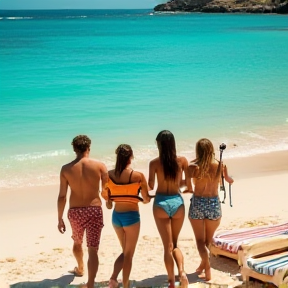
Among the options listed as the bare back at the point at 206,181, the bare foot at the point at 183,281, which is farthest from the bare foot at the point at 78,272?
the bare back at the point at 206,181

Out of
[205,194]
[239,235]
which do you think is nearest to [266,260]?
[205,194]

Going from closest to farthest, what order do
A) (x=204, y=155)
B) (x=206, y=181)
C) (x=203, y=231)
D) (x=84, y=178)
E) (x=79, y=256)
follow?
(x=84, y=178)
(x=204, y=155)
(x=206, y=181)
(x=203, y=231)
(x=79, y=256)

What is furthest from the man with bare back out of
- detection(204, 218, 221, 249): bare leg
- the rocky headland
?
the rocky headland

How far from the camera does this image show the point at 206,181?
5801 millimetres

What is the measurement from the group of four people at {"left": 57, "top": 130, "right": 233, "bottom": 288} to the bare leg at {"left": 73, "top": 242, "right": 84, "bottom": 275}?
0.93ft

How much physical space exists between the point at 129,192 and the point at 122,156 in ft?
1.12

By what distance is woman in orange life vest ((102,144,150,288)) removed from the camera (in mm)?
5371

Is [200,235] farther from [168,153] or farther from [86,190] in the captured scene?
[86,190]

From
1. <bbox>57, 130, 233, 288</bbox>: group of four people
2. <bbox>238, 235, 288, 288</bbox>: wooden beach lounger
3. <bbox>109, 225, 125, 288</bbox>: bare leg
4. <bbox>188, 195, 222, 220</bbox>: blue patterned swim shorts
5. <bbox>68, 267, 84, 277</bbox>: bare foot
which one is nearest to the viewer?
<bbox>238, 235, 288, 288</bbox>: wooden beach lounger

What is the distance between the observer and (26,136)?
616 inches

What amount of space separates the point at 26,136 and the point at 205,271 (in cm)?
1042

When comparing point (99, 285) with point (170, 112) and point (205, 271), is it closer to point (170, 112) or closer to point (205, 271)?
point (205, 271)

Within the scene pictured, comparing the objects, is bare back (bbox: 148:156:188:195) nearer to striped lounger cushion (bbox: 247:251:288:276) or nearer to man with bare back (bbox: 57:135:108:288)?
man with bare back (bbox: 57:135:108:288)

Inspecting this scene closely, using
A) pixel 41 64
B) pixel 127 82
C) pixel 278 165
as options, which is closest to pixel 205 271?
pixel 278 165
